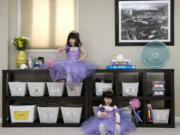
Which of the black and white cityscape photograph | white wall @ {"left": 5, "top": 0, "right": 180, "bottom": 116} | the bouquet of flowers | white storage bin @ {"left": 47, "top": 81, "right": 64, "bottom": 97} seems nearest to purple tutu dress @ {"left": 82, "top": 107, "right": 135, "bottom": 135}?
white storage bin @ {"left": 47, "top": 81, "right": 64, "bottom": 97}

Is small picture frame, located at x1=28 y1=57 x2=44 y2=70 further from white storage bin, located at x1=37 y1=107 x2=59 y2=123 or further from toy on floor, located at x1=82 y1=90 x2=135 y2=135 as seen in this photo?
toy on floor, located at x1=82 y1=90 x2=135 y2=135

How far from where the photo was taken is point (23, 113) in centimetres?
266

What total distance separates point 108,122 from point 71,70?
0.74m

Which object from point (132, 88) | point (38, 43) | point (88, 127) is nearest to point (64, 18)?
point (38, 43)

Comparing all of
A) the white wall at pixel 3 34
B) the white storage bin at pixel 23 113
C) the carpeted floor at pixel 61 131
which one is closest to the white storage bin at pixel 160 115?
the carpeted floor at pixel 61 131

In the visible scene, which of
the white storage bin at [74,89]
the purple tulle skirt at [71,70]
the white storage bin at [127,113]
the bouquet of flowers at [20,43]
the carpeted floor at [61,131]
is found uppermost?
the bouquet of flowers at [20,43]

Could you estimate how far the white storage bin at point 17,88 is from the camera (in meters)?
2.68

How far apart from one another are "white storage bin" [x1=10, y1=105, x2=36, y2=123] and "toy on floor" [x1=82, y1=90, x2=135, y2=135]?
67cm

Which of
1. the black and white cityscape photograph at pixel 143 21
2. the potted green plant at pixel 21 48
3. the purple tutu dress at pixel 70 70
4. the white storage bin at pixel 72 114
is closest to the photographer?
the purple tutu dress at pixel 70 70

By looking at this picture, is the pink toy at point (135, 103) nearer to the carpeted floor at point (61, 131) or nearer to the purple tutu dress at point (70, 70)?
the carpeted floor at point (61, 131)

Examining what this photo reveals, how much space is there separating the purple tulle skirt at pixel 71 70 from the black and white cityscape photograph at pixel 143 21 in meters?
0.73

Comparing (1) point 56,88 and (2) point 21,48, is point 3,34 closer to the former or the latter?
(2) point 21,48

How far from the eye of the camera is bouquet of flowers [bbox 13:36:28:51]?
112 inches

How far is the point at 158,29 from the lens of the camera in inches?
117
